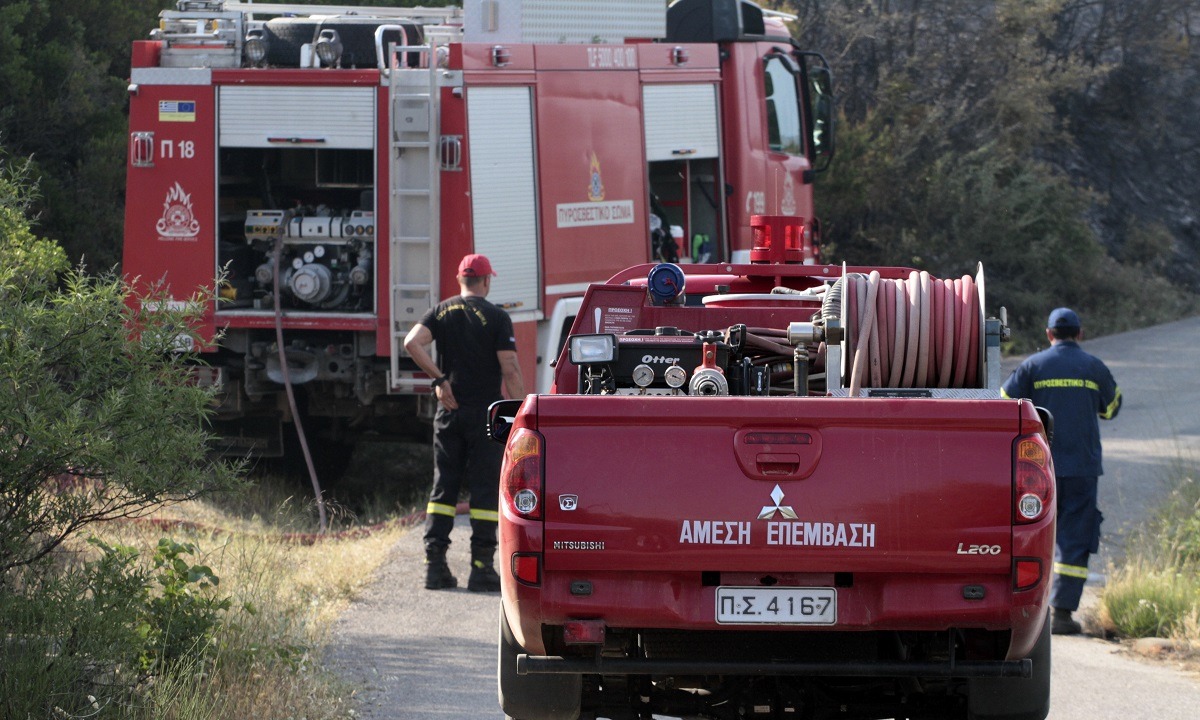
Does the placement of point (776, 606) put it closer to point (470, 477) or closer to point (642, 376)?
point (642, 376)

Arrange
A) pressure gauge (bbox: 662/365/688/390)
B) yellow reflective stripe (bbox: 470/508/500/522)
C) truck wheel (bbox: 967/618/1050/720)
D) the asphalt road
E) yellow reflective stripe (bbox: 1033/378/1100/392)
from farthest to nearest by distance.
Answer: yellow reflective stripe (bbox: 470/508/500/522)
yellow reflective stripe (bbox: 1033/378/1100/392)
the asphalt road
pressure gauge (bbox: 662/365/688/390)
truck wheel (bbox: 967/618/1050/720)

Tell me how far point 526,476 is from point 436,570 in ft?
12.7

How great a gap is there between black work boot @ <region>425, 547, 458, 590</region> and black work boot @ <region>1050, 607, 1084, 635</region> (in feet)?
10.5

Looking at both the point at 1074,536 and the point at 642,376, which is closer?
the point at 642,376

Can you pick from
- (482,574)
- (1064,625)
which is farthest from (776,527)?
(482,574)

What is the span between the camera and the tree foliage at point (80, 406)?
4.84 metres

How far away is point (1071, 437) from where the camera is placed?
762 cm

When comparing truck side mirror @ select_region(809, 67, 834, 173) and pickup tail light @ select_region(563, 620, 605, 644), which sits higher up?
truck side mirror @ select_region(809, 67, 834, 173)

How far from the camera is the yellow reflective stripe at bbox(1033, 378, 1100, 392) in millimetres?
7676

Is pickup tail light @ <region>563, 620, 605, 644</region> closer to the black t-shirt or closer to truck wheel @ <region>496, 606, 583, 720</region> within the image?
truck wheel @ <region>496, 606, 583, 720</region>

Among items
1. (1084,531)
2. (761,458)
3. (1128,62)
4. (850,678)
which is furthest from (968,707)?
(1128,62)

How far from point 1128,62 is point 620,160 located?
870 inches

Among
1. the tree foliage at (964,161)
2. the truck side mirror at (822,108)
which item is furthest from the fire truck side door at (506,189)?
the tree foliage at (964,161)

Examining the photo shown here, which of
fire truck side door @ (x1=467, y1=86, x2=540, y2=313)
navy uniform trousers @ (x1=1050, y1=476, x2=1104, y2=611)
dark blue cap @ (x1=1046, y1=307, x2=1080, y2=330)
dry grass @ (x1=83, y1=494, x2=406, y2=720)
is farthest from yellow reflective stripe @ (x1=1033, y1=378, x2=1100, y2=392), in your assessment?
fire truck side door @ (x1=467, y1=86, x2=540, y2=313)
